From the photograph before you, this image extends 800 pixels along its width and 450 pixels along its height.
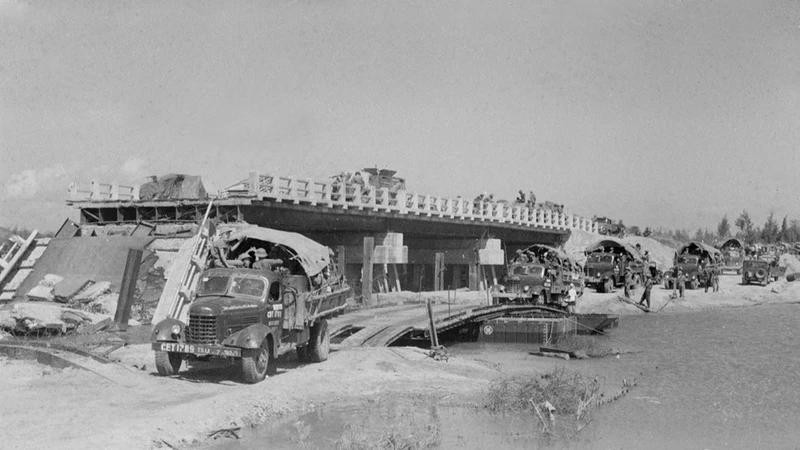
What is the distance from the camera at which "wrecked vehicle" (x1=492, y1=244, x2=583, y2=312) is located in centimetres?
3425

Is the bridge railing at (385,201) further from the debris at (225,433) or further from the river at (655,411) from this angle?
the debris at (225,433)

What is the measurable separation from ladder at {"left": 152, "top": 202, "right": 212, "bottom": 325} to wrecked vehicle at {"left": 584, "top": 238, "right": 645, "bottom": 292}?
2702 cm

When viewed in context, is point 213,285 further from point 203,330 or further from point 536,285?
point 536,285

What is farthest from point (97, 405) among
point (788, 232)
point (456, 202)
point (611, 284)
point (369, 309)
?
point (788, 232)

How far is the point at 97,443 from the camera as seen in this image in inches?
404

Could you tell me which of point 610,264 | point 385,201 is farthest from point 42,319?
point 610,264

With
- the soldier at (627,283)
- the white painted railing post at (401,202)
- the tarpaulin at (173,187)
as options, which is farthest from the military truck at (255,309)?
the soldier at (627,283)

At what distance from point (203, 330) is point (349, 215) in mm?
20232

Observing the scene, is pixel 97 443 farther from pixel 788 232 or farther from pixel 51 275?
pixel 788 232

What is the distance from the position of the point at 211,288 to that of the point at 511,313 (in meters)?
17.1

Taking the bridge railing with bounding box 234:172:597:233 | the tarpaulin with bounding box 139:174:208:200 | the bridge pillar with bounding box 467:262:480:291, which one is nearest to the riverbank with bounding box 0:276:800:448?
the bridge railing with bounding box 234:172:597:233

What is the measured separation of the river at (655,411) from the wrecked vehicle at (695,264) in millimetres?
19461

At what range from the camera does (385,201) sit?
36688 millimetres

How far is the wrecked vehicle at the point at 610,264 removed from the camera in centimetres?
4444
